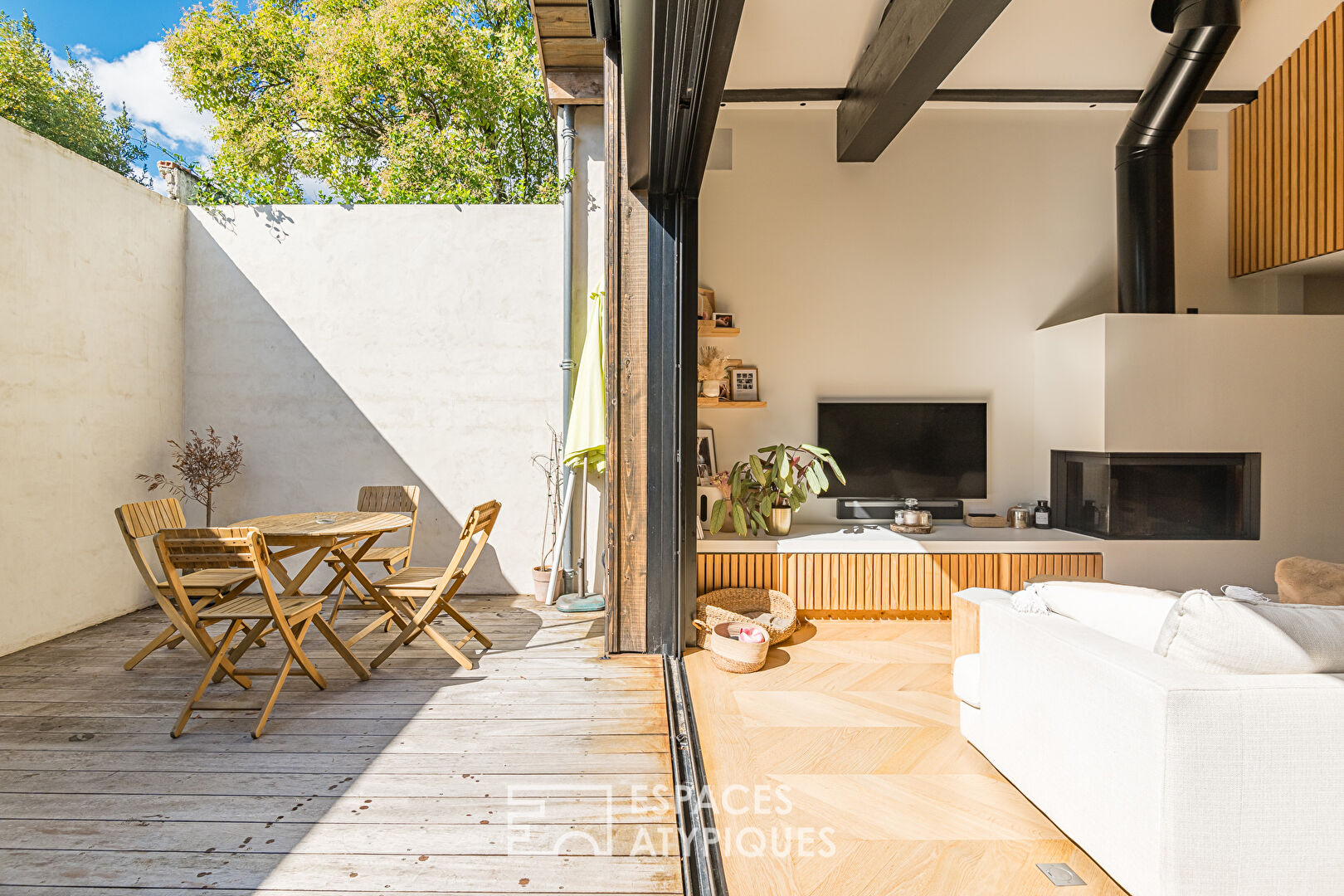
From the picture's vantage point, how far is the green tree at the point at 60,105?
35.8 feet

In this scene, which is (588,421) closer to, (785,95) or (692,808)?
(785,95)

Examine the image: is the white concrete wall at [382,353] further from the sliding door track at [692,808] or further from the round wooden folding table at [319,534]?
the sliding door track at [692,808]

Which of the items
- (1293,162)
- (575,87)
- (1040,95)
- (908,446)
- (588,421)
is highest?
(575,87)

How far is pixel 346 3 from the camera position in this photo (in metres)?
12.2

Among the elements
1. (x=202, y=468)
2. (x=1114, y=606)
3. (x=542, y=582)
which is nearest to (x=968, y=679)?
(x=1114, y=606)

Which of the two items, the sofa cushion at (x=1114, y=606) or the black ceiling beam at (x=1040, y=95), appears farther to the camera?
the black ceiling beam at (x=1040, y=95)

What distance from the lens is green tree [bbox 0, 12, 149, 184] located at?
10.9 meters

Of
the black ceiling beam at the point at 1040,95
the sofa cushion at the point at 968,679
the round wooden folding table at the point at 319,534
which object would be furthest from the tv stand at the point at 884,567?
the black ceiling beam at the point at 1040,95

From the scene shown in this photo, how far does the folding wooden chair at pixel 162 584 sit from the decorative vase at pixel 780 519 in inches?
114

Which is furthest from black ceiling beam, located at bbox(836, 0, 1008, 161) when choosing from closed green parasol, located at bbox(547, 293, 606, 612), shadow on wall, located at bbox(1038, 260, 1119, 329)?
closed green parasol, located at bbox(547, 293, 606, 612)

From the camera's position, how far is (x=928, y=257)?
4996 millimetres

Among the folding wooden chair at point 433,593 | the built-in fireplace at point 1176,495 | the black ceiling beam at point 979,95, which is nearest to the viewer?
the folding wooden chair at point 433,593

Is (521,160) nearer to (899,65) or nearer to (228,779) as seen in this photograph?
(899,65)

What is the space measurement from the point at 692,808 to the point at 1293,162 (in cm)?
533
